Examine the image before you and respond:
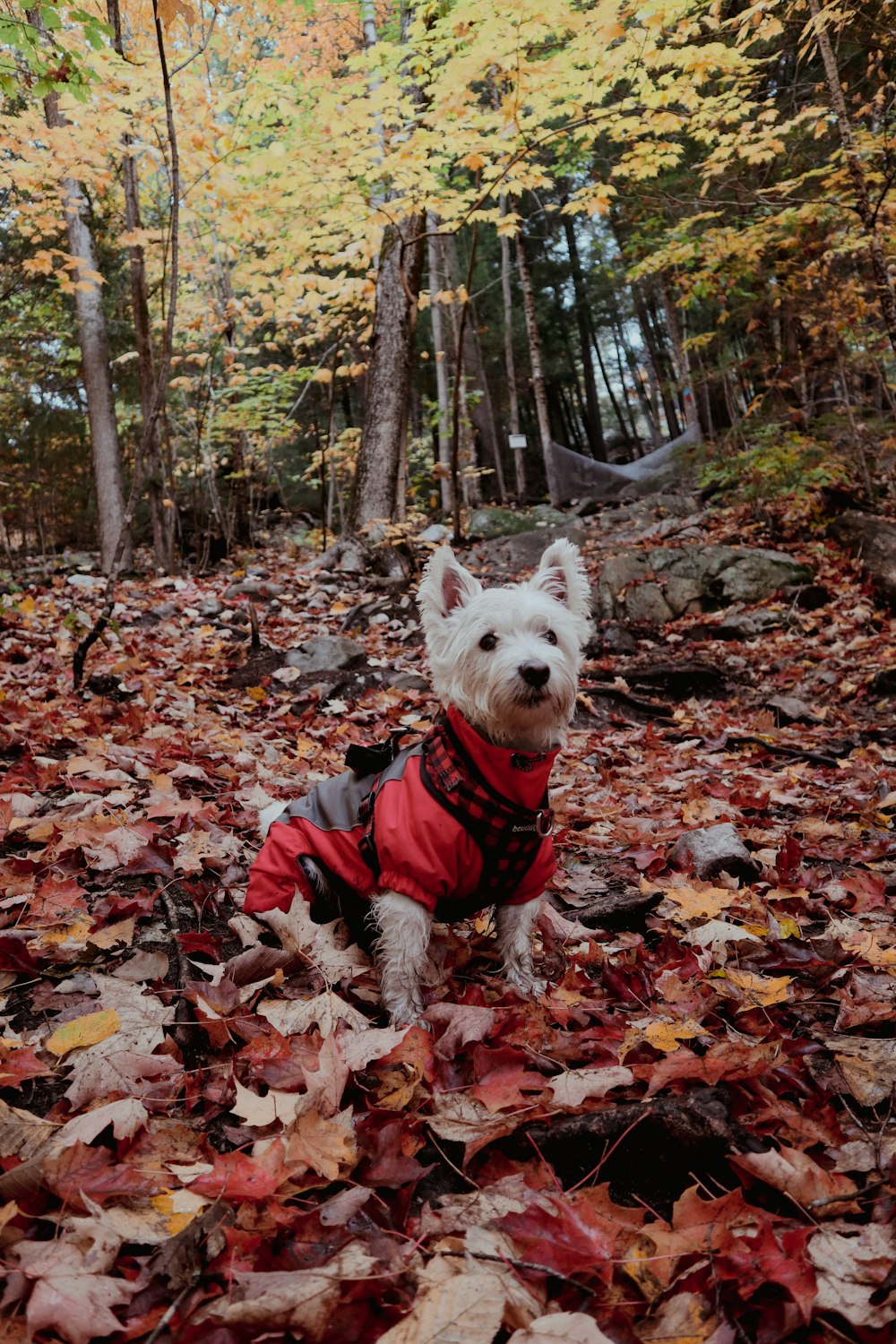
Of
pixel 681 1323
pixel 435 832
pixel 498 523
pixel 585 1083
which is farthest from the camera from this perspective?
pixel 498 523

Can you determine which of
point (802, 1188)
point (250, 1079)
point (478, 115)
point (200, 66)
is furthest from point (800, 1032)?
point (200, 66)

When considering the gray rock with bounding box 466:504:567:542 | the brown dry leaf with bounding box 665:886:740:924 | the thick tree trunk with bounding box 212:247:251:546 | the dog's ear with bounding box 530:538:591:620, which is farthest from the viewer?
A: the gray rock with bounding box 466:504:567:542

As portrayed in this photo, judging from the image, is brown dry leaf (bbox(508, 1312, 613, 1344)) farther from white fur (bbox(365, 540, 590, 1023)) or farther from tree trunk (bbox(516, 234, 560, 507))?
tree trunk (bbox(516, 234, 560, 507))

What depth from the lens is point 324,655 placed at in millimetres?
7871

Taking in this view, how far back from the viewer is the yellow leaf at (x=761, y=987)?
2.64m

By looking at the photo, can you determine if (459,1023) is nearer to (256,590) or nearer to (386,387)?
(256,590)

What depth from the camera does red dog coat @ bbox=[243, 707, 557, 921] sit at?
9.36 ft

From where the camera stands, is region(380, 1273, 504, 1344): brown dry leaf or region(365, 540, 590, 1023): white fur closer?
region(380, 1273, 504, 1344): brown dry leaf

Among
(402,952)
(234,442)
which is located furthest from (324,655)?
(234,442)

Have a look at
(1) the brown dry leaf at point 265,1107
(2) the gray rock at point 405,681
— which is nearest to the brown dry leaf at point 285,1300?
(1) the brown dry leaf at point 265,1107

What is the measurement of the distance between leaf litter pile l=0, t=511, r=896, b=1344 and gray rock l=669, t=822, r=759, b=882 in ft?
0.09

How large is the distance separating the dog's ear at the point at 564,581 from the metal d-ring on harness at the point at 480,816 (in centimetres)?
96

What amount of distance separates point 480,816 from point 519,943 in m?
0.66

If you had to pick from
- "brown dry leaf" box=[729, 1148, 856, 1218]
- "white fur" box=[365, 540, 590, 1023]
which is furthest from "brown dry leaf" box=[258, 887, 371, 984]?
"brown dry leaf" box=[729, 1148, 856, 1218]
